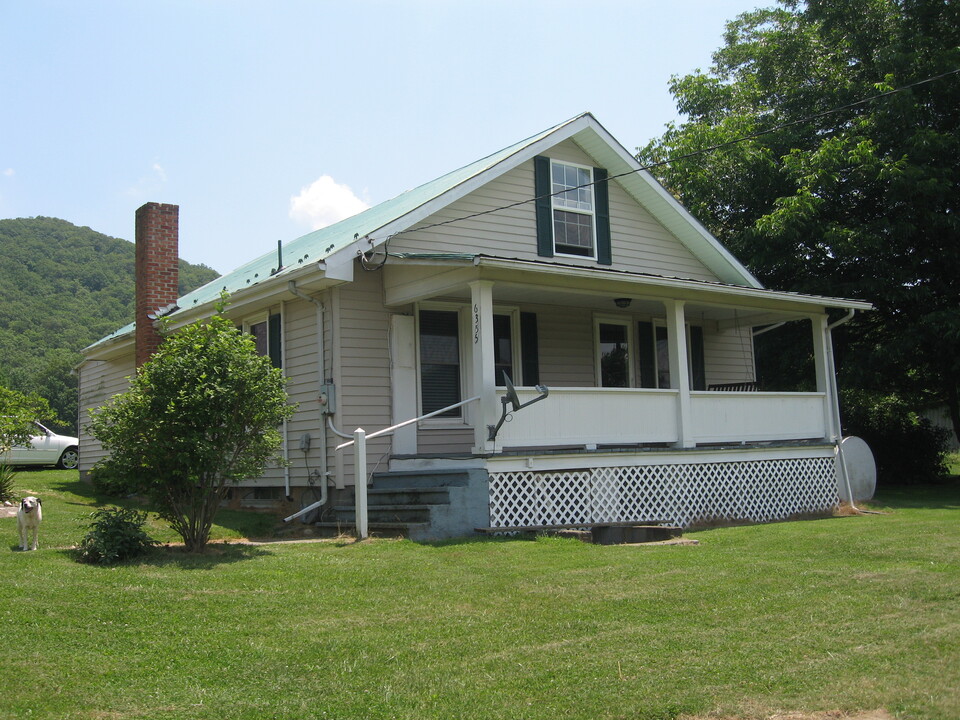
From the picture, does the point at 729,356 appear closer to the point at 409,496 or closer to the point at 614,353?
the point at 614,353

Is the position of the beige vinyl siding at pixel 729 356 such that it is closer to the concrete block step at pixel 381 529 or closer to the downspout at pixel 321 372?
the downspout at pixel 321 372

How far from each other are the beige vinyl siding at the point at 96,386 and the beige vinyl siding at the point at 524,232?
8.49m

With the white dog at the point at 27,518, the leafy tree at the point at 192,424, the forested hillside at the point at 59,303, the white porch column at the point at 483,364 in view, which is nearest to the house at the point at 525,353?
the white porch column at the point at 483,364

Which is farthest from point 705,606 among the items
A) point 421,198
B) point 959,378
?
point 959,378

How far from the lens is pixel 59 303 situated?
54.9 metres

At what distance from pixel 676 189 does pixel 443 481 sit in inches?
621

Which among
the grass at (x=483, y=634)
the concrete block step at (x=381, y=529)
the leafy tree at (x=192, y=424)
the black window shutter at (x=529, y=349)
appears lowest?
the grass at (x=483, y=634)

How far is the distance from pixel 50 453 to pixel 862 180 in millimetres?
21023

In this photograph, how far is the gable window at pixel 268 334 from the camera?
48.4 feet

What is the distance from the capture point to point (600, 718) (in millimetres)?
5035

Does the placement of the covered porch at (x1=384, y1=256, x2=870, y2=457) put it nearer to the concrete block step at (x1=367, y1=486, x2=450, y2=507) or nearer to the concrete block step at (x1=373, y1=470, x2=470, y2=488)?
the concrete block step at (x1=373, y1=470, x2=470, y2=488)

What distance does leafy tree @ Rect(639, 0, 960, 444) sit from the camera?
1969cm

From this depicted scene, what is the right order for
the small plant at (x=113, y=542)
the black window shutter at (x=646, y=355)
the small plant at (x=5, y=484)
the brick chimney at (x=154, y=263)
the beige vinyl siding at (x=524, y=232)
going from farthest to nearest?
the black window shutter at (x=646, y=355)
the brick chimney at (x=154, y=263)
the beige vinyl siding at (x=524, y=232)
the small plant at (x=5, y=484)
the small plant at (x=113, y=542)

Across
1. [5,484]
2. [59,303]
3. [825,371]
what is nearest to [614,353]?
[825,371]
